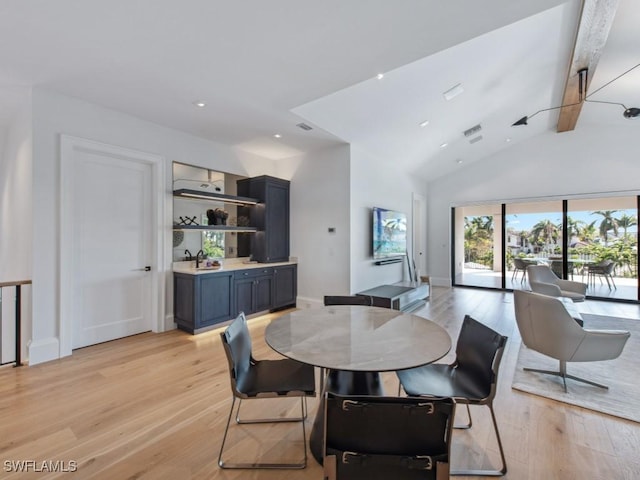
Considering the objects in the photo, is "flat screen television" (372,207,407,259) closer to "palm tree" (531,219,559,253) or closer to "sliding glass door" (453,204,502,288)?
"sliding glass door" (453,204,502,288)

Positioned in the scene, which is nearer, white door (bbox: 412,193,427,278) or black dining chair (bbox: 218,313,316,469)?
black dining chair (bbox: 218,313,316,469)

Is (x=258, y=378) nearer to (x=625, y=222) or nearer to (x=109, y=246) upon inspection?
(x=109, y=246)

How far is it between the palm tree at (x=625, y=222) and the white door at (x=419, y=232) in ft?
12.7

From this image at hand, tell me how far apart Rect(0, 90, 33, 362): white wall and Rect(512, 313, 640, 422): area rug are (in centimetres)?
503

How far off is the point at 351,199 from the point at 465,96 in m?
2.18

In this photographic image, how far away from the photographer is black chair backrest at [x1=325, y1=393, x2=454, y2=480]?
0.99 metres

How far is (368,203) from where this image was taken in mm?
5281

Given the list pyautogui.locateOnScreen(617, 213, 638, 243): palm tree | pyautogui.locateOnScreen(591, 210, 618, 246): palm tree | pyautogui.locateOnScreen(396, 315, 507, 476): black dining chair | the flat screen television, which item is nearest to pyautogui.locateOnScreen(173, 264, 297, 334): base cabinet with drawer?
the flat screen television

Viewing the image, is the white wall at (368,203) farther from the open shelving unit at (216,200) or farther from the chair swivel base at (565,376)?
the chair swivel base at (565,376)

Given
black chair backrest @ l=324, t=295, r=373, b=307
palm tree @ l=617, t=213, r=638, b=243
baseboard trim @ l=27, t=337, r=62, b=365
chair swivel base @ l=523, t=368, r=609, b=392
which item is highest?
palm tree @ l=617, t=213, r=638, b=243

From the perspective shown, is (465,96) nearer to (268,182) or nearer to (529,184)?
(268,182)

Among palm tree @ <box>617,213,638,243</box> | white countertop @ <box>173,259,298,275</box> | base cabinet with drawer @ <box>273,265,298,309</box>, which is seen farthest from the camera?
palm tree @ <box>617,213,638,243</box>

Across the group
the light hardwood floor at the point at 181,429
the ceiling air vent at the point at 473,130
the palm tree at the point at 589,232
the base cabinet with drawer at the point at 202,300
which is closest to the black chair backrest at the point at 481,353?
the light hardwood floor at the point at 181,429

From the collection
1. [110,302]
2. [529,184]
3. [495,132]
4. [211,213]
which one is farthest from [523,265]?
[110,302]
